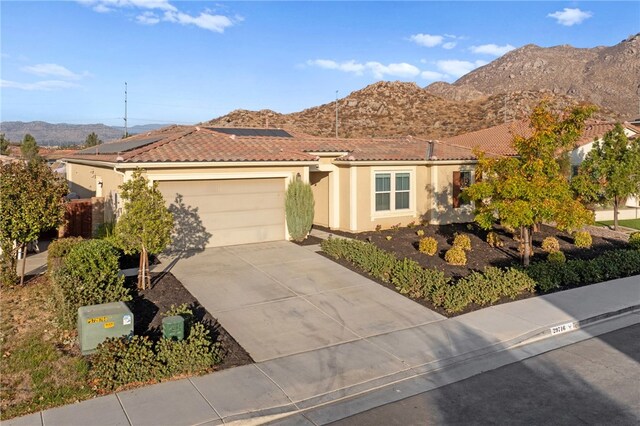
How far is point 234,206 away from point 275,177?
1.66 m

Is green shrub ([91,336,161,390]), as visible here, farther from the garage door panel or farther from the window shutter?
the window shutter

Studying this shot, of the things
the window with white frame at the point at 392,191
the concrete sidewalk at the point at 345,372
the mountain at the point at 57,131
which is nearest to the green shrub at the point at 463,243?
the window with white frame at the point at 392,191

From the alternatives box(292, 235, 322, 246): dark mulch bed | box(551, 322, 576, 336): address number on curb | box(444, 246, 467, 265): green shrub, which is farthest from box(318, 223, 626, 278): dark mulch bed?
box(551, 322, 576, 336): address number on curb

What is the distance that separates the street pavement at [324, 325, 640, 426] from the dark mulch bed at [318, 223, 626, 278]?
520cm

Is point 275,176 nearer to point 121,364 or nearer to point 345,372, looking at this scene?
point 345,372

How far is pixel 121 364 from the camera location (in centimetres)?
734

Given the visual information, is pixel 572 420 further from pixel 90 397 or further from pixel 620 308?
pixel 90 397

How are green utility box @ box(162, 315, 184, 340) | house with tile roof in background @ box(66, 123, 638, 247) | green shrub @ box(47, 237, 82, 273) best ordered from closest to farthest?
green utility box @ box(162, 315, 184, 340) → green shrub @ box(47, 237, 82, 273) → house with tile roof in background @ box(66, 123, 638, 247)

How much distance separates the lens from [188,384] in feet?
23.7

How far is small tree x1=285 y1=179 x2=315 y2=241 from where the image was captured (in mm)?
16453

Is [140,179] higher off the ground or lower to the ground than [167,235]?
higher

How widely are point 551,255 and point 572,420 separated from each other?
899 centimetres

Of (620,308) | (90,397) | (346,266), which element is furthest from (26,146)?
(620,308)

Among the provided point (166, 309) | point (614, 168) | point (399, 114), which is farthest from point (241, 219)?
point (399, 114)
